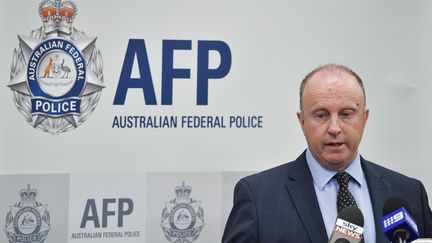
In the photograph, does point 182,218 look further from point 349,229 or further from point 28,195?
point 349,229

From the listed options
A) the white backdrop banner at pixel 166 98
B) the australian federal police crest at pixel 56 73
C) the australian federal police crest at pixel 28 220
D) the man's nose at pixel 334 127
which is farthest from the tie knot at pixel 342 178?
the australian federal police crest at pixel 28 220

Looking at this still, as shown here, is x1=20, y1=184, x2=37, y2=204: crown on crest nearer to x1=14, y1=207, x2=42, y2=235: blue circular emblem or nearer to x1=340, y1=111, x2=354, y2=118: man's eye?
x1=14, y1=207, x2=42, y2=235: blue circular emblem

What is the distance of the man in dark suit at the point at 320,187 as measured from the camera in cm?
180

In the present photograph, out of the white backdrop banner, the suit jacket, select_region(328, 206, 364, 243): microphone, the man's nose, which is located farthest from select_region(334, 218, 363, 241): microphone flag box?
the white backdrop banner

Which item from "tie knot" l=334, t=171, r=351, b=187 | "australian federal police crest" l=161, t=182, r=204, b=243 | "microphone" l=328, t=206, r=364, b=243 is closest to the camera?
"microphone" l=328, t=206, r=364, b=243

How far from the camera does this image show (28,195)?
254 cm

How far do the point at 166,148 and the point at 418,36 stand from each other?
148cm

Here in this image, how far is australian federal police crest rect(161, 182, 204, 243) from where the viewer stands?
271 cm

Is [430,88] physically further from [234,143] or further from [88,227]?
[88,227]

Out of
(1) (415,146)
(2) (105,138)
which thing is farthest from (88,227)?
(1) (415,146)

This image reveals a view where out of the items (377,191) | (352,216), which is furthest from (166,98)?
(352,216)

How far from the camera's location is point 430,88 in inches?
119

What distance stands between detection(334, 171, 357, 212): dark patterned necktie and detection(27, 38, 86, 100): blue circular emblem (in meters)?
1.29

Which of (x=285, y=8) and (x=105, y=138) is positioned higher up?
(x=285, y=8)
